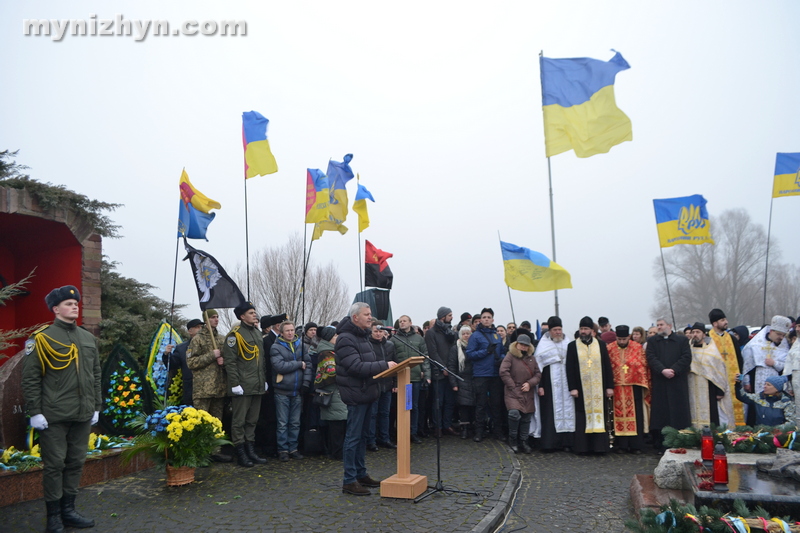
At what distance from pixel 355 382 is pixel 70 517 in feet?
9.51

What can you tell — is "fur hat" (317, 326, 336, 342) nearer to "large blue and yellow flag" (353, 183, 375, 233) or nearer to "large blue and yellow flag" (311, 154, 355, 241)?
"large blue and yellow flag" (311, 154, 355, 241)

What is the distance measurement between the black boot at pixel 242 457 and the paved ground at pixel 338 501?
0.14 metres

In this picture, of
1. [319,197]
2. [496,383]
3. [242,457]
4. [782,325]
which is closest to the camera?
[242,457]

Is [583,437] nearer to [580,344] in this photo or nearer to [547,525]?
[580,344]

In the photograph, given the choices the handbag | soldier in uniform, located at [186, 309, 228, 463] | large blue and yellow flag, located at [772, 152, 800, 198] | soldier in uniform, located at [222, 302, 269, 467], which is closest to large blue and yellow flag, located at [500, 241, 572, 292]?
the handbag

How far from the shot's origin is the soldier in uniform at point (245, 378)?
828 cm

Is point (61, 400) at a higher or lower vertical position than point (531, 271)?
lower

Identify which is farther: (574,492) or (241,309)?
(241,309)

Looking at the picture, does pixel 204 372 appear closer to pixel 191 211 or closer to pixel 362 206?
pixel 191 211

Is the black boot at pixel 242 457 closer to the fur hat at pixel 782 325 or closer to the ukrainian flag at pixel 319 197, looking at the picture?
the ukrainian flag at pixel 319 197

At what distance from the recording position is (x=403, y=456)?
647cm

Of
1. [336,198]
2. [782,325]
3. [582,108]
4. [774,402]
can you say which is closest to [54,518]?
[774,402]

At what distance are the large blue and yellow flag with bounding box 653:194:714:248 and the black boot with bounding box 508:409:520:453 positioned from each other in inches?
270

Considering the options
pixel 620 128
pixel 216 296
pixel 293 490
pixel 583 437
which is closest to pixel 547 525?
pixel 293 490
